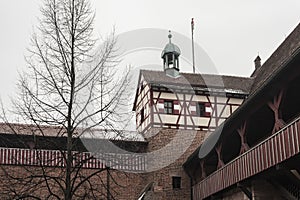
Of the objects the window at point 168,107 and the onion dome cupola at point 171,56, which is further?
the onion dome cupola at point 171,56

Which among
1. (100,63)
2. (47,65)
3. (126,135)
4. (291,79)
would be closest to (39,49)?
(47,65)

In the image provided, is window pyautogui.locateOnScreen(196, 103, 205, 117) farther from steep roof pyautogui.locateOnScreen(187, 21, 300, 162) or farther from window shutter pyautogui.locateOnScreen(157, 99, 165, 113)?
steep roof pyautogui.locateOnScreen(187, 21, 300, 162)

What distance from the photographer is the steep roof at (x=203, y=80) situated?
23.1 metres

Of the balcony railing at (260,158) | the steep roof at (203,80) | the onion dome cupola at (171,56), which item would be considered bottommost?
the balcony railing at (260,158)

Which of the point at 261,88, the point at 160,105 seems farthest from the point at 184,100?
the point at 261,88

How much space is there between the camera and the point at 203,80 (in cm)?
2406

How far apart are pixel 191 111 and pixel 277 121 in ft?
34.6

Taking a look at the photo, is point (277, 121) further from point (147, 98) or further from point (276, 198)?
point (147, 98)

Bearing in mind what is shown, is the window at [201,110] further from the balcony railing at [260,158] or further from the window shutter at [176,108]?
the balcony railing at [260,158]

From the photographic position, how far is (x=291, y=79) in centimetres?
1177

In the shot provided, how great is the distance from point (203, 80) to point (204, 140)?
3.90 m

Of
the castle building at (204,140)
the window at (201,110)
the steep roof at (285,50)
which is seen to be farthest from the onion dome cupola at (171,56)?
the steep roof at (285,50)

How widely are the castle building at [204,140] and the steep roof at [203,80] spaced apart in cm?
4

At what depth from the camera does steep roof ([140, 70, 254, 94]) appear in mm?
23109
